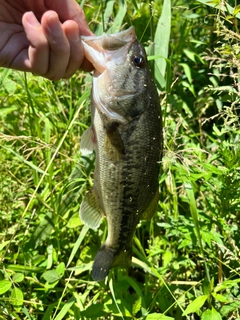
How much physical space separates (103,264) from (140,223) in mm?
586

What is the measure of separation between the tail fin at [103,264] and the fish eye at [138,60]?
0.83 m

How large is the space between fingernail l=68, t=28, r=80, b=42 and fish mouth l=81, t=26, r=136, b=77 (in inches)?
2.3

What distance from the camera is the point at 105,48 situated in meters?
1.98

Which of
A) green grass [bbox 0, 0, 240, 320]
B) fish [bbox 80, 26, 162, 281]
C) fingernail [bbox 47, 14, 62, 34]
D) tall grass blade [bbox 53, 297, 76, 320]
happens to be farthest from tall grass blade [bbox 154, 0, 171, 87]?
tall grass blade [bbox 53, 297, 76, 320]

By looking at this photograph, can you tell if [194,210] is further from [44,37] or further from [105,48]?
[44,37]

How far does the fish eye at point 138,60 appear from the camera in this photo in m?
2.04

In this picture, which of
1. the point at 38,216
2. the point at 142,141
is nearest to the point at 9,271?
the point at 38,216

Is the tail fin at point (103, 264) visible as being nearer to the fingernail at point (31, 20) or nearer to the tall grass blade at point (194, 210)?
the tall grass blade at point (194, 210)

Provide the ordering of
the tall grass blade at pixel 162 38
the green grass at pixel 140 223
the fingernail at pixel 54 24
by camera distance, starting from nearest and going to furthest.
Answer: the fingernail at pixel 54 24, the green grass at pixel 140 223, the tall grass blade at pixel 162 38

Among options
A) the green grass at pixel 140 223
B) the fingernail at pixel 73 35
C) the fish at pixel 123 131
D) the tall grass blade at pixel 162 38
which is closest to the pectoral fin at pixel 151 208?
the fish at pixel 123 131

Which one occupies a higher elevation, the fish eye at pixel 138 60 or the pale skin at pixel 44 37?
the pale skin at pixel 44 37

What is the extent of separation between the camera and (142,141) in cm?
197

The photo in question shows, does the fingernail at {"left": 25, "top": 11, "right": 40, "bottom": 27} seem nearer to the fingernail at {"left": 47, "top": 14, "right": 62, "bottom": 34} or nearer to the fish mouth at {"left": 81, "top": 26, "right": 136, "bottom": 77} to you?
the fingernail at {"left": 47, "top": 14, "right": 62, "bottom": 34}

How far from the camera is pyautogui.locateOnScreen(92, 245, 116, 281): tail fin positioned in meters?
2.10
